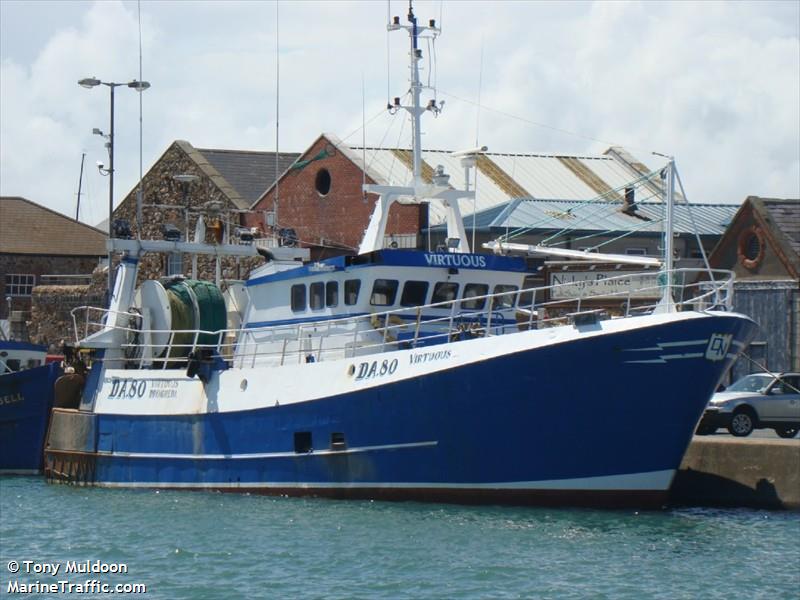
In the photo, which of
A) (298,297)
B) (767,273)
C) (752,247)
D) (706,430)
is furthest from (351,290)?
(752,247)

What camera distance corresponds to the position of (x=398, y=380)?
20.2 meters

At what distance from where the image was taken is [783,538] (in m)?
18.5

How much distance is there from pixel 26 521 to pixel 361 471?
501 centimetres

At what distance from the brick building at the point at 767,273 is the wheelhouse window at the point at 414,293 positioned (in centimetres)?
1342

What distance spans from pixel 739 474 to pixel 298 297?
24.9ft

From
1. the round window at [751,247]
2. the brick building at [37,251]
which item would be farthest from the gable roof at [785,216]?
the brick building at [37,251]

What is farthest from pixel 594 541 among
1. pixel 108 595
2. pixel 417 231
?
pixel 417 231

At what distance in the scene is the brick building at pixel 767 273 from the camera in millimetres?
34312

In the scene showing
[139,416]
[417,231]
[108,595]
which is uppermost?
[417,231]

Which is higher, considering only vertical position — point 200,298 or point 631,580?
point 200,298

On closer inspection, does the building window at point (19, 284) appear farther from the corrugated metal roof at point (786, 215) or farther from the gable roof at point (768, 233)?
the corrugated metal roof at point (786, 215)

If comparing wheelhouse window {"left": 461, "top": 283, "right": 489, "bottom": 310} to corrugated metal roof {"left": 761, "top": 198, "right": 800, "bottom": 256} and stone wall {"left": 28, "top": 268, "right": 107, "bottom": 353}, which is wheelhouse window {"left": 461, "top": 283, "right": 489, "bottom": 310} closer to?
corrugated metal roof {"left": 761, "top": 198, "right": 800, "bottom": 256}

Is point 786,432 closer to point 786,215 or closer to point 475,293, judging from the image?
point 475,293

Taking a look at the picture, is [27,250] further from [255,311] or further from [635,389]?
[635,389]
